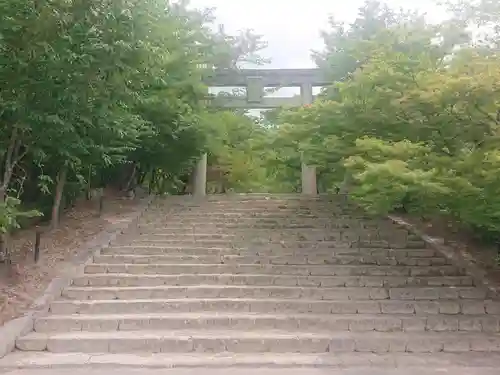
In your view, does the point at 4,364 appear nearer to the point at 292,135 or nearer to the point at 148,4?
the point at 148,4

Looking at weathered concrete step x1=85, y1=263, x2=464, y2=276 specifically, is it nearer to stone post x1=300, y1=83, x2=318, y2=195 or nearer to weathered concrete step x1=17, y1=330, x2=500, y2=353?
weathered concrete step x1=17, y1=330, x2=500, y2=353

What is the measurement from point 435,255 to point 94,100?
683cm

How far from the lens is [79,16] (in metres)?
6.72

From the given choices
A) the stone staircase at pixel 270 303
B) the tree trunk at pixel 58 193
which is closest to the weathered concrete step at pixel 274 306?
the stone staircase at pixel 270 303

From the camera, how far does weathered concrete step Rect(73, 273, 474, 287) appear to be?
318 inches

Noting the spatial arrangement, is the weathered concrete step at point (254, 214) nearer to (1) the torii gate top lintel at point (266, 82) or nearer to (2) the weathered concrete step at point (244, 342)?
(2) the weathered concrete step at point (244, 342)

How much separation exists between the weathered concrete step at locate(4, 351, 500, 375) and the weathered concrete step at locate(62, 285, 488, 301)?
170 centimetres

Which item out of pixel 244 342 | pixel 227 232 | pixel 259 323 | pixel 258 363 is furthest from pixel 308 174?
pixel 258 363

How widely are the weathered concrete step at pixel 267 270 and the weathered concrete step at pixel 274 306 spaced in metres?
1.20

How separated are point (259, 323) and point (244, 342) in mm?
643

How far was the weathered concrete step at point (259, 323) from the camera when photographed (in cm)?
659

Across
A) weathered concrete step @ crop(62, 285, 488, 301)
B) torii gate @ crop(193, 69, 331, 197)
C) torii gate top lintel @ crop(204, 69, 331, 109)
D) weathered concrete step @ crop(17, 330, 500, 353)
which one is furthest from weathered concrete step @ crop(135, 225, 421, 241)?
torii gate top lintel @ crop(204, 69, 331, 109)

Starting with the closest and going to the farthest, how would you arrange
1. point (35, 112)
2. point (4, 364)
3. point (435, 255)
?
point (4, 364)
point (35, 112)
point (435, 255)

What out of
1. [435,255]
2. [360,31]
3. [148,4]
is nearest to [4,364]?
[148,4]
